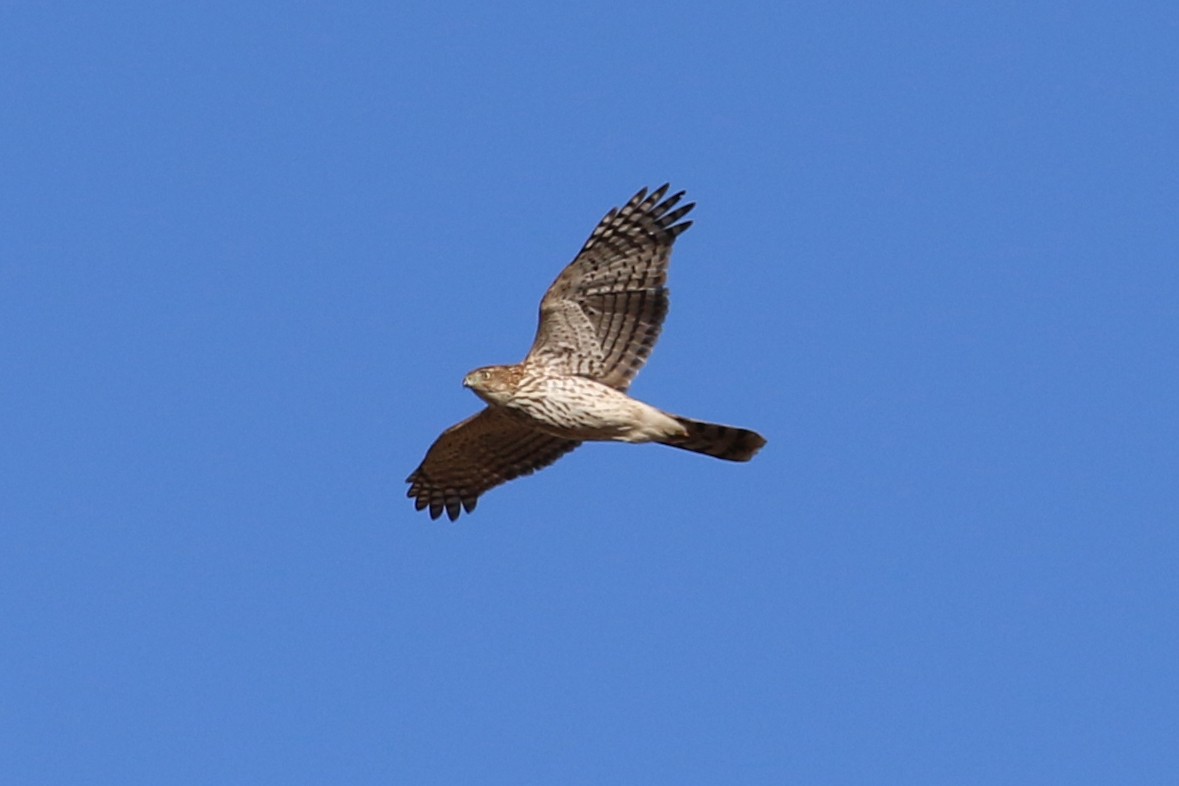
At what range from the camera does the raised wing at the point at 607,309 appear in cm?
1413

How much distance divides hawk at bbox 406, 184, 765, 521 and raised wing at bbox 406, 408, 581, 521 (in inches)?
25.4

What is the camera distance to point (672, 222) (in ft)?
46.7

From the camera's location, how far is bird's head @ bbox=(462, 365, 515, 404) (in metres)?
13.8

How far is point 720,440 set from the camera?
13.9 metres

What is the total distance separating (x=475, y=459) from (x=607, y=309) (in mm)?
2269

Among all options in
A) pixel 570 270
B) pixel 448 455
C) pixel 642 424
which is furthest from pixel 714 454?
pixel 448 455

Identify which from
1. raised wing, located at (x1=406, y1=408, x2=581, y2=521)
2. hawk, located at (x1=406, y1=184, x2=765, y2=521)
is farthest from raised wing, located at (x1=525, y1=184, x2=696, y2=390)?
raised wing, located at (x1=406, y1=408, x2=581, y2=521)

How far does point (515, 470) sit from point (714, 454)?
2.22 m

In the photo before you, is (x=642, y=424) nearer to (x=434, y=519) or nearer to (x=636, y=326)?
(x=636, y=326)

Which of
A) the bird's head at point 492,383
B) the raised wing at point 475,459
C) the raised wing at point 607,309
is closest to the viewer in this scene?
the bird's head at point 492,383

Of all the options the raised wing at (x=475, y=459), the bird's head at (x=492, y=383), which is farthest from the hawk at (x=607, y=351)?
the raised wing at (x=475, y=459)

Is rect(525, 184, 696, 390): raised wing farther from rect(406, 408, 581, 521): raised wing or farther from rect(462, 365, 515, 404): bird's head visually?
rect(406, 408, 581, 521): raised wing

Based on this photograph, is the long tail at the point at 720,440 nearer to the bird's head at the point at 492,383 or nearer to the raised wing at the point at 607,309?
the raised wing at the point at 607,309

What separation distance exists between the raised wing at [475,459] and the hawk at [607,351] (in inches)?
25.4
